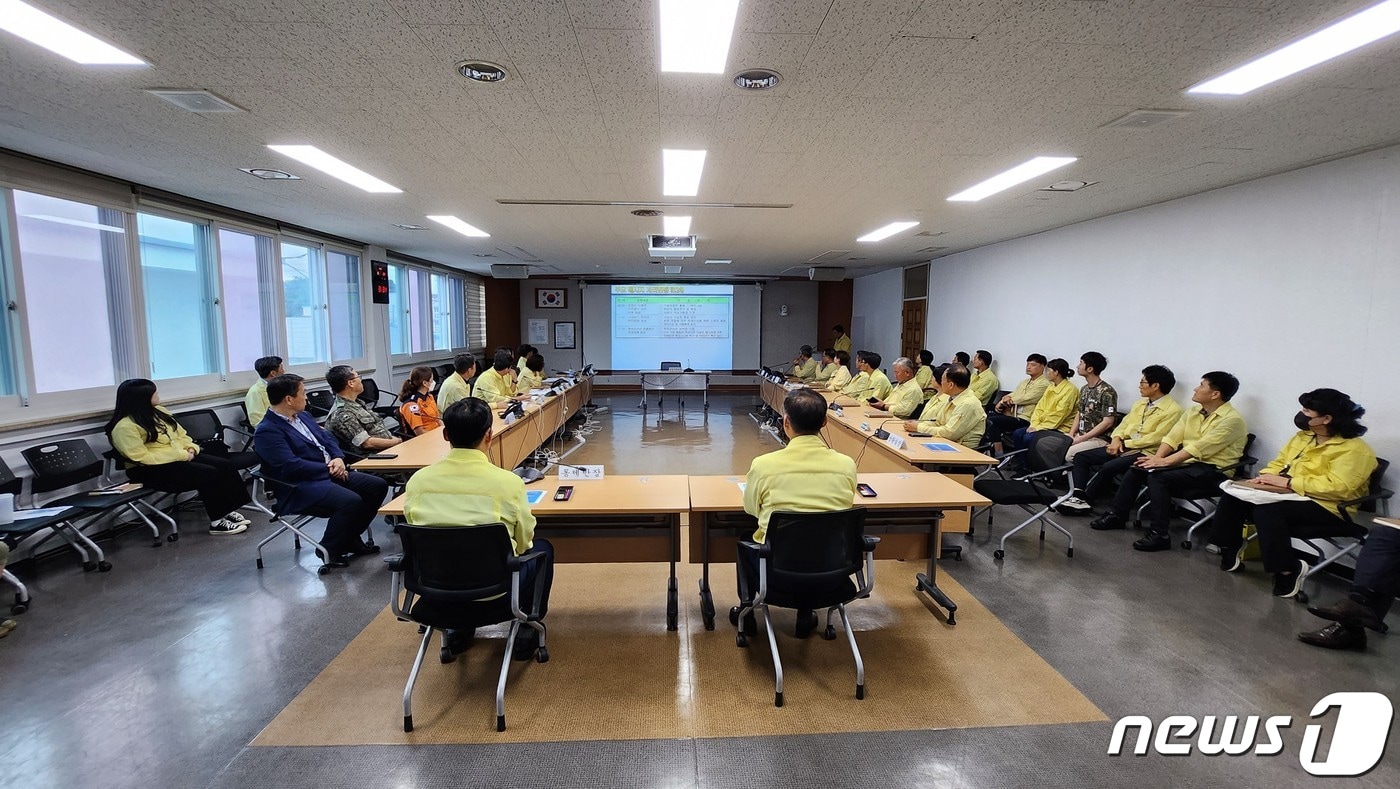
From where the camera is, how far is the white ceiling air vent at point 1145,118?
A: 9.21 feet

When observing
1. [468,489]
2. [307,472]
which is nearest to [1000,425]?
[468,489]

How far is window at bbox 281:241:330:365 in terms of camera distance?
6.55m

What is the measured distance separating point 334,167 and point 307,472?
2045 millimetres

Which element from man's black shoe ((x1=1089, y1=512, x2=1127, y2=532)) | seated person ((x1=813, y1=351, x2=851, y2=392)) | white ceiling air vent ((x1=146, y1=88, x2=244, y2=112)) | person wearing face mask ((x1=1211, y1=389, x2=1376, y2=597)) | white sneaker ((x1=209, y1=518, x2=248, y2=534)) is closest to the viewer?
white ceiling air vent ((x1=146, y1=88, x2=244, y2=112))

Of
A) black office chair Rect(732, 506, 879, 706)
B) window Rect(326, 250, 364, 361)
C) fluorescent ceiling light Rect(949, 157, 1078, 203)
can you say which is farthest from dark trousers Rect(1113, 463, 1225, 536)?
window Rect(326, 250, 364, 361)

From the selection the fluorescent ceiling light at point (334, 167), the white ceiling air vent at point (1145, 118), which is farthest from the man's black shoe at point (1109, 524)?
the fluorescent ceiling light at point (334, 167)

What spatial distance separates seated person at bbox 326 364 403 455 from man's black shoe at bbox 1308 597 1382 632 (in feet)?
19.0

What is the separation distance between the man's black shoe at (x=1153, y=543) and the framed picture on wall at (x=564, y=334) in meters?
11.3

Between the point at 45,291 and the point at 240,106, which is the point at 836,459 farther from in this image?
the point at 45,291

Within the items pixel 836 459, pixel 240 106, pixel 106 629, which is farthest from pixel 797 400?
pixel 106 629

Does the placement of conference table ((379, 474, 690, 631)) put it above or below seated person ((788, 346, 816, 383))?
below

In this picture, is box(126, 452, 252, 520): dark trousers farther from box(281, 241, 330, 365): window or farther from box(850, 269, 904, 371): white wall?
box(850, 269, 904, 371): white wall

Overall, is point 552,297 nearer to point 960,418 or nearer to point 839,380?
point 839,380

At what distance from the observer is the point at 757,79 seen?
2.44 m
